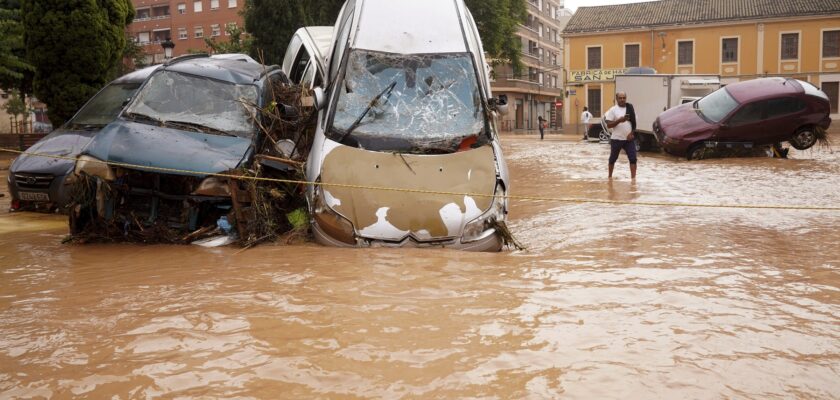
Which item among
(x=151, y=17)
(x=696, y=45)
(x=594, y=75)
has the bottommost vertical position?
(x=594, y=75)

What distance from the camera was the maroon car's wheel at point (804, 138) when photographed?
57.3 ft

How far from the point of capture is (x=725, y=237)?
7609 mm

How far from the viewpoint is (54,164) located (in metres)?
9.03

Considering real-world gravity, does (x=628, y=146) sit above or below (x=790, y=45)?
below

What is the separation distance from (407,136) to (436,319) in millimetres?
3079

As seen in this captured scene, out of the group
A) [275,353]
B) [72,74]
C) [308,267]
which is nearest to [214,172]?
[308,267]

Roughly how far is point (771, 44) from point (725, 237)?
1769 inches

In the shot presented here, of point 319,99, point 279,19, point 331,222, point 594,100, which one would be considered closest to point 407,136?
point 319,99

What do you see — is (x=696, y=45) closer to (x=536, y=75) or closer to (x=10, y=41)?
(x=536, y=75)

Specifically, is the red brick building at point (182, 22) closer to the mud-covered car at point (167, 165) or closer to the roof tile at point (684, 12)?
the roof tile at point (684, 12)

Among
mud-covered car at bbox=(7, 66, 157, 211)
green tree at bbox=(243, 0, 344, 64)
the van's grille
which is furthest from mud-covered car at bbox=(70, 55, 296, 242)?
green tree at bbox=(243, 0, 344, 64)

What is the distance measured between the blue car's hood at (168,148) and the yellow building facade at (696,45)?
44079 mm

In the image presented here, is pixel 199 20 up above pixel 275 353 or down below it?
above

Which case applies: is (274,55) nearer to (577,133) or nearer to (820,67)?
(577,133)
